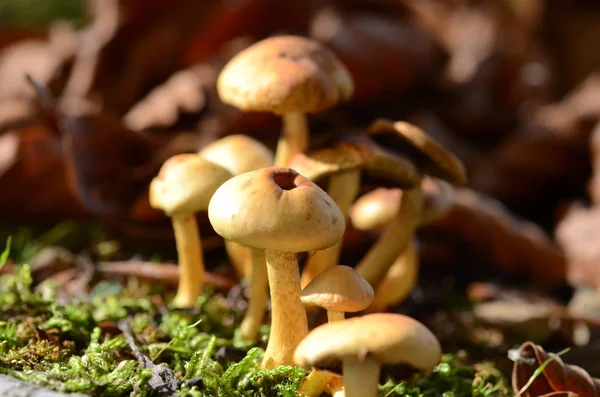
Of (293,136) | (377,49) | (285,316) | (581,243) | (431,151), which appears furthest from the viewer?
(377,49)

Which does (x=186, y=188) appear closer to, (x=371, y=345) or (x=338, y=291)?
(x=338, y=291)

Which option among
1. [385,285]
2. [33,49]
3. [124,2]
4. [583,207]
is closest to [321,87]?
[385,285]

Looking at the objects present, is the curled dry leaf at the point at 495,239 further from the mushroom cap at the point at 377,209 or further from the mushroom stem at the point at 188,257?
the mushroom stem at the point at 188,257

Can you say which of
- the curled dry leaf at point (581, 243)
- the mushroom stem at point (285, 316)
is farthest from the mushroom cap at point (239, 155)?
the curled dry leaf at point (581, 243)

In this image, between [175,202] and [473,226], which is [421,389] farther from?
[473,226]

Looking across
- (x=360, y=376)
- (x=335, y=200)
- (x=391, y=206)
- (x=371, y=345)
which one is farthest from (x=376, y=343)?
(x=391, y=206)

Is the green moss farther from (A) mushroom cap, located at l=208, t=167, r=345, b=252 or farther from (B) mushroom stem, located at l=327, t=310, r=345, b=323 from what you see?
(A) mushroom cap, located at l=208, t=167, r=345, b=252

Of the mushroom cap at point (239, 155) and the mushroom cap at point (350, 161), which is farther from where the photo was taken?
the mushroom cap at point (239, 155)
